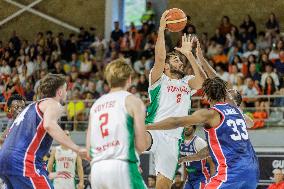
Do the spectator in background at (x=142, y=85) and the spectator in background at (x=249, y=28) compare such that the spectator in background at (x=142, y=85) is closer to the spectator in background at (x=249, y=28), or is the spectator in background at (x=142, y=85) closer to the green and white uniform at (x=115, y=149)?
the spectator in background at (x=249, y=28)

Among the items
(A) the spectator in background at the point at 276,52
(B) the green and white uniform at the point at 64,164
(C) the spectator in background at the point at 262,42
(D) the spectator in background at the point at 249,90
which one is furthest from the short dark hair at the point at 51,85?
(C) the spectator in background at the point at 262,42

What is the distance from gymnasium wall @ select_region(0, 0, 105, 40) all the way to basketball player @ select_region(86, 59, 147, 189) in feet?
66.4

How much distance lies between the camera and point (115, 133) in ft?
21.7

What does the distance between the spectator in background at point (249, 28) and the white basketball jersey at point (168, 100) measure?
1133cm

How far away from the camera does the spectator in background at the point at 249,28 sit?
2135 cm

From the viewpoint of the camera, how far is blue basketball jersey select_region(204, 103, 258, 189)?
312 inches

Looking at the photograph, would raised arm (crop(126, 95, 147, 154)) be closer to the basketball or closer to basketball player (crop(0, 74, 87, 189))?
basketball player (crop(0, 74, 87, 189))

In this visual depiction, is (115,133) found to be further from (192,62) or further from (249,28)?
(249,28)

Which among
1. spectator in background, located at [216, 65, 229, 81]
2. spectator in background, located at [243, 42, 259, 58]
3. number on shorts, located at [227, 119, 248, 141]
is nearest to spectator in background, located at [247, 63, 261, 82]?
spectator in background, located at [216, 65, 229, 81]

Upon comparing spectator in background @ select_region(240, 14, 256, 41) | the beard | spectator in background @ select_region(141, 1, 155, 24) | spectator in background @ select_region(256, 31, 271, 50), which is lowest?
the beard

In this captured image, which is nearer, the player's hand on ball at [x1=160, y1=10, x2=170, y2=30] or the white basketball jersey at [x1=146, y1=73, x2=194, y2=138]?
the player's hand on ball at [x1=160, y1=10, x2=170, y2=30]

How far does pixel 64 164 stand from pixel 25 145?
7.94 metres

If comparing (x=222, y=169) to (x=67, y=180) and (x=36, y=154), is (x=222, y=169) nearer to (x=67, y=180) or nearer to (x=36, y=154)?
(x=36, y=154)

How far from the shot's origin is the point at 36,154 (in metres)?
7.58
